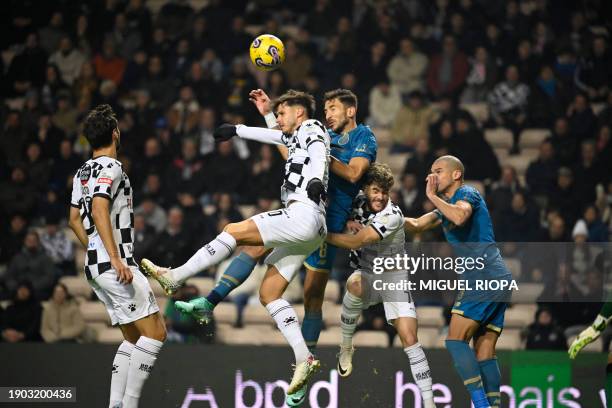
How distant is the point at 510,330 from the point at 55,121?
7.96 m

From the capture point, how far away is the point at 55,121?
1675cm

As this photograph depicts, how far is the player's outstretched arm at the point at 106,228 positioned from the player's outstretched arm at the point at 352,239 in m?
1.70

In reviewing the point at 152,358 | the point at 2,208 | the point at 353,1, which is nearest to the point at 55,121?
the point at 2,208

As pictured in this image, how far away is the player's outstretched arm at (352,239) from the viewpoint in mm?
8617

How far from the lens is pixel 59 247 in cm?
1480

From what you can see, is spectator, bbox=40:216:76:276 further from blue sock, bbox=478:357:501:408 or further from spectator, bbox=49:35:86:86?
blue sock, bbox=478:357:501:408

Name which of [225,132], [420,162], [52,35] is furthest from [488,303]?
[52,35]

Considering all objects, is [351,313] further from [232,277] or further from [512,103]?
[512,103]

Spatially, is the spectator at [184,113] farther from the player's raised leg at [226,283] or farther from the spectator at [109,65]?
the player's raised leg at [226,283]

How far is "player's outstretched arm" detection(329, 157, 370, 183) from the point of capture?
29.1 feet

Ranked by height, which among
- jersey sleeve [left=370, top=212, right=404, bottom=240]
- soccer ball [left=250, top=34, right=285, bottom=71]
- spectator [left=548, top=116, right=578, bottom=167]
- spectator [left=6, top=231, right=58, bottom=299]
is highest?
spectator [left=548, top=116, right=578, bottom=167]

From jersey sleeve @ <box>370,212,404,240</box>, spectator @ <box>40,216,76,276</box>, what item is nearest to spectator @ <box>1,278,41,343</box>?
spectator @ <box>40,216,76,276</box>

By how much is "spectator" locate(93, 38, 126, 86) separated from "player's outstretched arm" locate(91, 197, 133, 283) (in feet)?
31.1

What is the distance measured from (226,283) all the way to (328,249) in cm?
96
